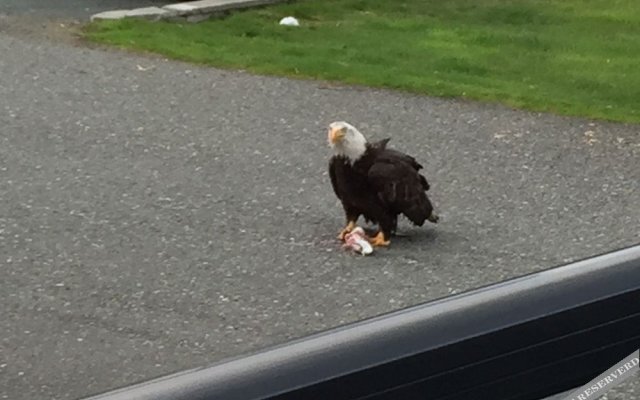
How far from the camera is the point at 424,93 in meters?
8.35

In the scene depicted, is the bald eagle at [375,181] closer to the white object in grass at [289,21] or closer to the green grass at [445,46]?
the green grass at [445,46]

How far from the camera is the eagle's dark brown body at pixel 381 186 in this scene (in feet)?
16.7

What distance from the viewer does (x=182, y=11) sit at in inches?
429

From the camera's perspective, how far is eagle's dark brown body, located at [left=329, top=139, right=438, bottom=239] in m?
5.10

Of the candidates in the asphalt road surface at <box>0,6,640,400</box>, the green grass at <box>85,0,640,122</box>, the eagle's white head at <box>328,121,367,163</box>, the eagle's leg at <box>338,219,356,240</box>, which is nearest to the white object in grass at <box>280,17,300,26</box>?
the green grass at <box>85,0,640,122</box>

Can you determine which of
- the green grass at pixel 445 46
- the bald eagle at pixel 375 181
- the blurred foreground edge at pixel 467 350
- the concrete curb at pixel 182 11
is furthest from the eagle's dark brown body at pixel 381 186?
the concrete curb at pixel 182 11

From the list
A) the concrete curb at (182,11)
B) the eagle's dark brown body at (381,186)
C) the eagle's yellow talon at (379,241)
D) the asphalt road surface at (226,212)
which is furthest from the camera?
the concrete curb at (182,11)

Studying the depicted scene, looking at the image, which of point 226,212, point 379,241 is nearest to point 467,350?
point 379,241

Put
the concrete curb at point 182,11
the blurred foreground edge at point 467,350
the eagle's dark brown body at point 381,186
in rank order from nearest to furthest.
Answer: the blurred foreground edge at point 467,350 < the eagle's dark brown body at point 381,186 < the concrete curb at point 182,11

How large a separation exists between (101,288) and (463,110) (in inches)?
147

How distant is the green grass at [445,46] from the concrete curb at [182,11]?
152mm

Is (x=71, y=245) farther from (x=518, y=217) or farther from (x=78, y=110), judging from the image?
(x=78, y=110)

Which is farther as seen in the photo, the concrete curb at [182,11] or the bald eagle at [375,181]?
the concrete curb at [182,11]

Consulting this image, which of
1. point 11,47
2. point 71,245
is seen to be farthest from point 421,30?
point 71,245
